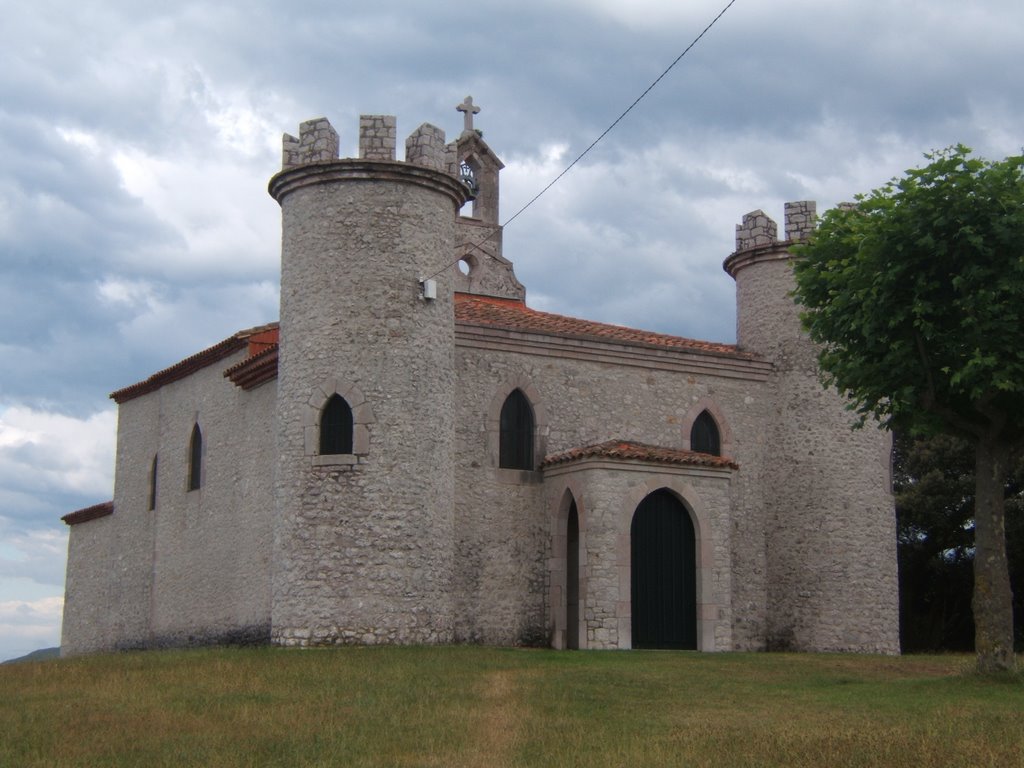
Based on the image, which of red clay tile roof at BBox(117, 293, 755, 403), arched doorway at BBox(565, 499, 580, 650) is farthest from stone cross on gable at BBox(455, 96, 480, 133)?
arched doorway at BBox(565, 499, 580, 650)

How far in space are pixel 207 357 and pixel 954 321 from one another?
1748 cm

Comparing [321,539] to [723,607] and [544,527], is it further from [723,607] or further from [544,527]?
[723,607]

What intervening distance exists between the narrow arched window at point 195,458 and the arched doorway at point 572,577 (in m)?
9.22

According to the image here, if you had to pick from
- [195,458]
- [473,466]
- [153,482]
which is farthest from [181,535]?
[473,466]

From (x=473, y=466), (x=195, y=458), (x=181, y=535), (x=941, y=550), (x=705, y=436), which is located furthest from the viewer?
(x=941, y=550)

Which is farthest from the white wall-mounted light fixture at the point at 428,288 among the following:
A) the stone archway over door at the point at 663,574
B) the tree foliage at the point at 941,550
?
the tree foliage at the point at 941,550

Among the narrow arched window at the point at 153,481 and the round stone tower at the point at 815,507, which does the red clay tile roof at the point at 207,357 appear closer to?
the narrow arched window at the point at 153,481

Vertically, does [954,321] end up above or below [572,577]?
above

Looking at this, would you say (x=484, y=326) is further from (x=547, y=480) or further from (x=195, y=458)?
(x=195, y=458)

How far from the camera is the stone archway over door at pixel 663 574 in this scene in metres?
27.3

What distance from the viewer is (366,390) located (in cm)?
2533

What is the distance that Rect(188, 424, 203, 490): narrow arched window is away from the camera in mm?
31719

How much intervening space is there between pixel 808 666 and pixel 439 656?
6.45 meters

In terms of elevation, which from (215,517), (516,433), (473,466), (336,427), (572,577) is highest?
(516,433)
